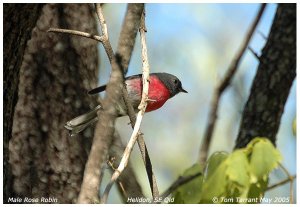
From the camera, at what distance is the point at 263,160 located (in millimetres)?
2527

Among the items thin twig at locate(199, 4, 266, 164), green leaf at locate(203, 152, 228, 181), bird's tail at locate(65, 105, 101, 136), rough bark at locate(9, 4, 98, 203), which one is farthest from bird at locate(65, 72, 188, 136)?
green leaf at locate(203, 152, 228, 181)

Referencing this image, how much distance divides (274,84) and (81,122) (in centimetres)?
143

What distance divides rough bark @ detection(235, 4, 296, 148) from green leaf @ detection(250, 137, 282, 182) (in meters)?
1.88

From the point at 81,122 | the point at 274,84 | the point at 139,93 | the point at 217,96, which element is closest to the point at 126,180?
the point at 81,122

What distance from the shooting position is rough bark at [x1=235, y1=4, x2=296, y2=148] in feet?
14.7

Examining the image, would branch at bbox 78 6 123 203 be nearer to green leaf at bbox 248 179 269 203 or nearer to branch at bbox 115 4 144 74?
branch at bbox 115 4 144 74

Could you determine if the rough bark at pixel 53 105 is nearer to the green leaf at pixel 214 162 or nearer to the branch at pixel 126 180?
the branch at pixel 126 180

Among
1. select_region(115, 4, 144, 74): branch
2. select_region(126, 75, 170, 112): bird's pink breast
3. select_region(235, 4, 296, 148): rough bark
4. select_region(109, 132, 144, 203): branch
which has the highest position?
select_region(115, 4, 144, 74): branch

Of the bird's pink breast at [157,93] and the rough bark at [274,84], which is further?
the bird's pink breast at [157,93]

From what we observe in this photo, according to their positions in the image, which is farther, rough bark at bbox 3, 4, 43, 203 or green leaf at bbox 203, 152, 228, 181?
rough bark at bbox 3, 4, 43, 203

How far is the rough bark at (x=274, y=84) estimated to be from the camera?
447cm

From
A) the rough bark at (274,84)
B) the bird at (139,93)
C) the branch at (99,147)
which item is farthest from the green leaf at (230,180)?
the rough bark at (274,84)

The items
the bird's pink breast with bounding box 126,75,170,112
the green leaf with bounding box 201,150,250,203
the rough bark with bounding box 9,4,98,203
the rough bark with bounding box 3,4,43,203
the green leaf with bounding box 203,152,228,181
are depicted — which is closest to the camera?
the green leaf with bounding box 201,150,250,203

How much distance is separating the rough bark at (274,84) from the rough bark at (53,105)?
48.2 inches
